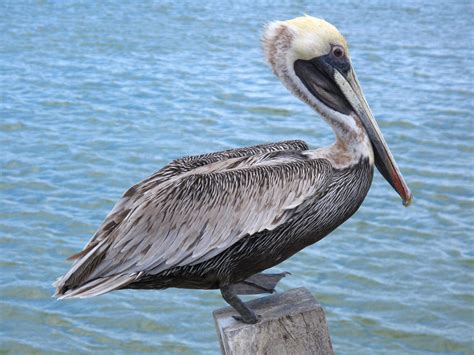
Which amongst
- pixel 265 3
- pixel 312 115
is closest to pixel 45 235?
pixel 312 115

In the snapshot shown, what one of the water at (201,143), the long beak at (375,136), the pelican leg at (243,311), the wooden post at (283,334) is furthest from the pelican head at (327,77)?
the water at (201,143)

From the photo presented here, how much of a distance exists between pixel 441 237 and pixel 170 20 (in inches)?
310

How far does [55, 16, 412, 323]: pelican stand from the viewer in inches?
119

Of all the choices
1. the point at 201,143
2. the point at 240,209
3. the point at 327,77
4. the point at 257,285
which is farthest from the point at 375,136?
the point at 201,143

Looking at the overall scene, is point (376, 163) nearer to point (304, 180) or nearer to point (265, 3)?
point (304, 180)

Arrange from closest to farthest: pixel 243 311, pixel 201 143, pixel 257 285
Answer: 1. pixel 243 311
2. pixel 257 285
3. pixel 201 143

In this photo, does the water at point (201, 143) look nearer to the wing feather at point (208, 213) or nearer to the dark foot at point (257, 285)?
the dark foot at point (257, 285)

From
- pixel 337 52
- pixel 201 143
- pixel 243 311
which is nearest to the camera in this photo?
pixel 243 311

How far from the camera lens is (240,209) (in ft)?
10.2

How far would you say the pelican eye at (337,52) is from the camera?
3.26m

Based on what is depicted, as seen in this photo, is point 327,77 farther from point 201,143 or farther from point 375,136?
point 201,143

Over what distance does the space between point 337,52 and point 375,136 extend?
320mm

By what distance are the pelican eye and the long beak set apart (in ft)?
0.19

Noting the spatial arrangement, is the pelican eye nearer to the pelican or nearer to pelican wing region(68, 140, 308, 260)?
the pelican
